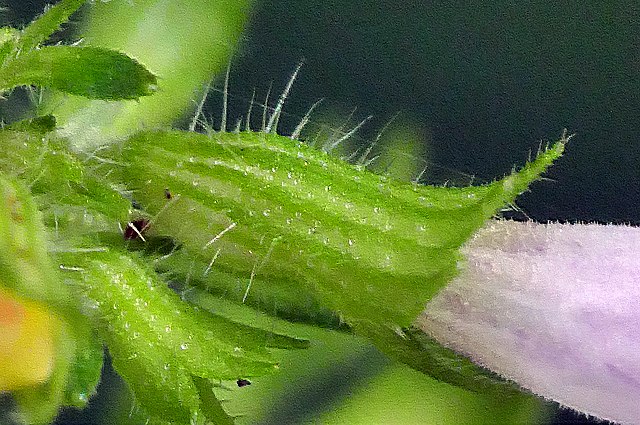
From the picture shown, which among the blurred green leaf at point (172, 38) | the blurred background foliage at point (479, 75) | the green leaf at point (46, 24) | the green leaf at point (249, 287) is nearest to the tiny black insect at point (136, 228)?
the green leaf at point (249, 287)

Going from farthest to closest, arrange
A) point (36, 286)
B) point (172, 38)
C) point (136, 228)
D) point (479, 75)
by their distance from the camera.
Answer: point (479, 75), point (172, 38), point (136, 228), point (36, 286)

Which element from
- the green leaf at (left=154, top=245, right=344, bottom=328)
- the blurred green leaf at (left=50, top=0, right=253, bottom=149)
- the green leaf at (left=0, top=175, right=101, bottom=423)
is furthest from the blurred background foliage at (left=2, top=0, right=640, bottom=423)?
the green leaf at (left=0, top=175, right=101, bottom=423)

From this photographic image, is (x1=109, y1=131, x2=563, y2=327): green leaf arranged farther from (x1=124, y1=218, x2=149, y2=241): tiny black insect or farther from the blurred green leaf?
the blurred green leaf

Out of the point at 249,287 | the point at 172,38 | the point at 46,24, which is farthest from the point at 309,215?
the point at 172,38

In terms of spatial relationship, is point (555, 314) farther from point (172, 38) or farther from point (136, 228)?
point (172, 38)

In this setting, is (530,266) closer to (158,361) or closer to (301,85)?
(158,361)

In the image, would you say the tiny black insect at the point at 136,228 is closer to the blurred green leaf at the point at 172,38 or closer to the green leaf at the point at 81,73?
the green leaf at the point at 81,73
